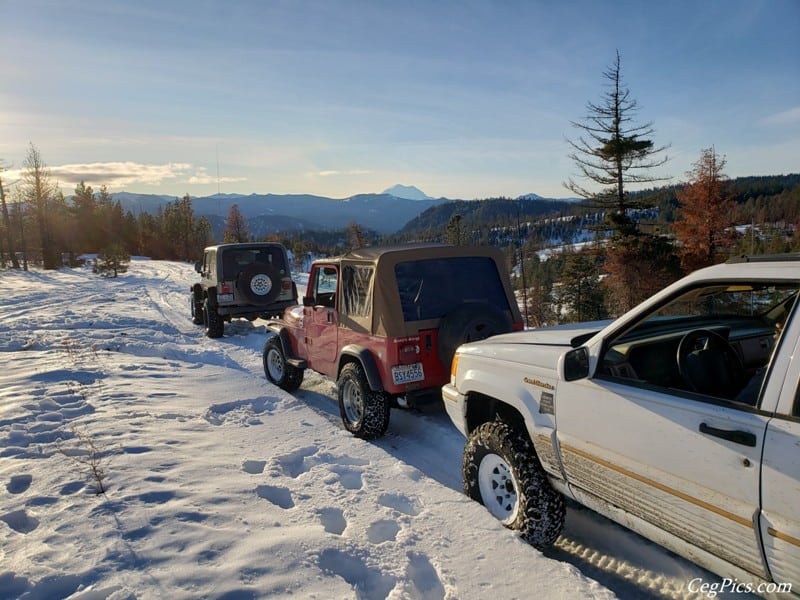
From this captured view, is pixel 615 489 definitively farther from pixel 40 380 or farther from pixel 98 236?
pixel 98 236

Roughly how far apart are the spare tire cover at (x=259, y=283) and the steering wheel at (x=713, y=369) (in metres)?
9.61

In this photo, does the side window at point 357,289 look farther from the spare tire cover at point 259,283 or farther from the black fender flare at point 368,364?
the spare tire cover at point 259,283

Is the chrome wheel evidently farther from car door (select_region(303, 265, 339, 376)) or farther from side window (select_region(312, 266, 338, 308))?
side window (select_region(312, 266, 338, 308))

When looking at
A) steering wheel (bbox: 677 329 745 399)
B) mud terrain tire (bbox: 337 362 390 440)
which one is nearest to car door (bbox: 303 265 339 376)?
mud terrain tire (bbox: 337 362 390 440)

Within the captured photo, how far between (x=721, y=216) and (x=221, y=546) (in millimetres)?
42786

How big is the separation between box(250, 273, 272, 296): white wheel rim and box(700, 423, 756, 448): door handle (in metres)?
10.0

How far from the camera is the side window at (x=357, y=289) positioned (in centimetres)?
515

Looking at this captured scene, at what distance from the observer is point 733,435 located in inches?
78.5

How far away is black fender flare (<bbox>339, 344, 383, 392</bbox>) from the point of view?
493 cm

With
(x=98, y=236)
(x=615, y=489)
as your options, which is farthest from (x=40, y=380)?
(x=98, y=236)

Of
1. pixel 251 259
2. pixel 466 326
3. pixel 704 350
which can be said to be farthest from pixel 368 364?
pixel 251 259

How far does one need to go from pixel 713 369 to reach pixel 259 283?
9.76 metres

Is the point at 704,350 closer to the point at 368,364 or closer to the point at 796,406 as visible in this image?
the point at 796,406

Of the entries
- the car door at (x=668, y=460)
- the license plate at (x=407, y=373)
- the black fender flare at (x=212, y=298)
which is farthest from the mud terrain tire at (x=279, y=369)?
the car door at (x=668, y=460)
